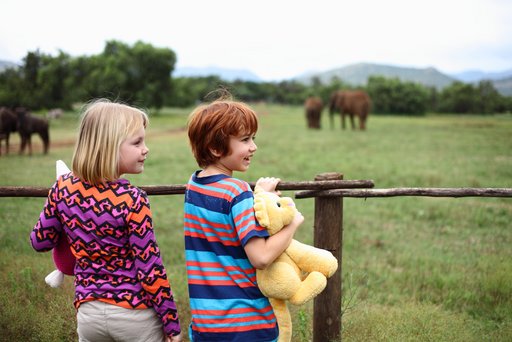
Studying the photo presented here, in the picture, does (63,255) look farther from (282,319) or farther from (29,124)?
(29,124)

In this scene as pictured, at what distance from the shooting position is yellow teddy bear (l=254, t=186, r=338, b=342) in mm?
1965

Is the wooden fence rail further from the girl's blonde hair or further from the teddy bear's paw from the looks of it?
the girl's blonde hair

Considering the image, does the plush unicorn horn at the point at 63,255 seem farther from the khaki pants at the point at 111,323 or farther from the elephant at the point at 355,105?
the elephant at the point at 355,105

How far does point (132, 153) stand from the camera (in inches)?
81.9

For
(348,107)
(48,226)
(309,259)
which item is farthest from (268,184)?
(348,107)

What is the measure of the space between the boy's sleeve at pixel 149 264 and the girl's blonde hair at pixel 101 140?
202 millimetres

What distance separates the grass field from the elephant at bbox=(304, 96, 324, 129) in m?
14.5

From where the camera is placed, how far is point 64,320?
368 centimetres

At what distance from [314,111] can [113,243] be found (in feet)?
93.9

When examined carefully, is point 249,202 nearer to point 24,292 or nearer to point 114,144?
point 114,144

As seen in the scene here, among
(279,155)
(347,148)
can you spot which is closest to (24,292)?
(279,155)

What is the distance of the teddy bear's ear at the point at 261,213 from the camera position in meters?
1.92

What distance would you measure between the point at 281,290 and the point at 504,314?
3.77 m

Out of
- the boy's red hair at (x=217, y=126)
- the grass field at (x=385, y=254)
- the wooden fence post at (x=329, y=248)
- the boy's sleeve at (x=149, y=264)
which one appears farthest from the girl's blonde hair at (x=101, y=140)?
the grass field at (x=385, y=254)
